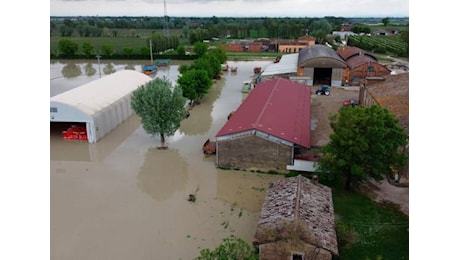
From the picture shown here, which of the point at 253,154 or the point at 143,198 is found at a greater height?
the point at 253,154

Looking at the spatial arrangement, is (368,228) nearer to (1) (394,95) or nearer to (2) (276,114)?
(2) (276,114)

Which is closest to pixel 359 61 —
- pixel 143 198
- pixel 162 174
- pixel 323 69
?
pixel 323 69

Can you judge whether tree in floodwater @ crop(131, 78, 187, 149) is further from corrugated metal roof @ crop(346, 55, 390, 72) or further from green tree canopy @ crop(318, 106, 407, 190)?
corrugated metal roof @ crop(346, 55, 390, 72)

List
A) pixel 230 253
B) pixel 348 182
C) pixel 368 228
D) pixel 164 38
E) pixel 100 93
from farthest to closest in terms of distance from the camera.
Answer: pixel 164 38, pixel 100 93, pixel 348 182, pixel 368 228, pixel 230 253

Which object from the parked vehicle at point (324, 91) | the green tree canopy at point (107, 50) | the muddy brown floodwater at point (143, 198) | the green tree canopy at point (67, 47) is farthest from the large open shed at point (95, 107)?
the green tree canopy at point (67, 47)

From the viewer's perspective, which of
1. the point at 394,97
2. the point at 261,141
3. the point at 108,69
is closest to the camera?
the point at 261,141

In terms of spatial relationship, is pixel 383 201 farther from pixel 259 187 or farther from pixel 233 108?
pixel 233 108

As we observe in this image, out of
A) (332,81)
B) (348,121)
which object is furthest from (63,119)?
(332,81)
